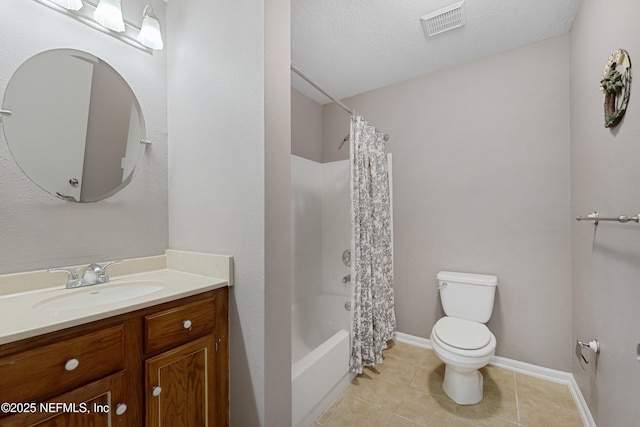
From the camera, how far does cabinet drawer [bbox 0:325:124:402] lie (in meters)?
0.69

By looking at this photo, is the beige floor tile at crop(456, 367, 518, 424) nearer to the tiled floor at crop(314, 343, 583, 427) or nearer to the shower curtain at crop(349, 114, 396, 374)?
the tiled floor at crop(314, 343, 583, 427)

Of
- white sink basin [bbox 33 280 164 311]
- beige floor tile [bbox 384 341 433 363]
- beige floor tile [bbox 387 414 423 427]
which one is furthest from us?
beige floor tile [bbox 384 341 433 363]

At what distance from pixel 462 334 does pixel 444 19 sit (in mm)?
2127

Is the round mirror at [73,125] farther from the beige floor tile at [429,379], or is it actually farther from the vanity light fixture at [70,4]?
the beige floor tile at [429,379]

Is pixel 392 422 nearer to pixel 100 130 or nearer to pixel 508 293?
pixel 508 293

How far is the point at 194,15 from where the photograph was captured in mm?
1409

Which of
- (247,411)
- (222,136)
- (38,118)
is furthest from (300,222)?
(38,118)

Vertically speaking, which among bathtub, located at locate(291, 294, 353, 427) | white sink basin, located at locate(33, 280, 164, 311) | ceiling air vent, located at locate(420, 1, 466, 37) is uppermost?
ceiling air vent, located at locate(420, 1, 466, 37)

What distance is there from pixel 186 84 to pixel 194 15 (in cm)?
36

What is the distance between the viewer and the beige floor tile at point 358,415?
153 cm

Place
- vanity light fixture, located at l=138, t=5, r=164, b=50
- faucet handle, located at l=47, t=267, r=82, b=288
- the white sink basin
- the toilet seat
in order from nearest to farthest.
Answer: the white sink basin → faucet handle, located at l=47, t=267, r=82, b=288 → vanity light fixture, located at l=138, t=5, r=164, b=50 → the toilet seat

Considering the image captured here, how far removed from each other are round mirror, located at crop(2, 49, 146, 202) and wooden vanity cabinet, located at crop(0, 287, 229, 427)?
757mm

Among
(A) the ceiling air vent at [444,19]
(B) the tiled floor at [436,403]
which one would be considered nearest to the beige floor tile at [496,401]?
(B) the tiled floor at [436,403]

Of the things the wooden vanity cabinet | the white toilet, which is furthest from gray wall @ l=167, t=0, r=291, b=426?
the white toilet
